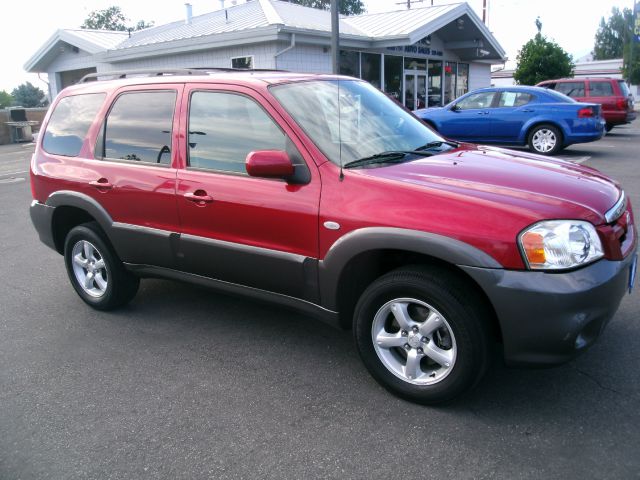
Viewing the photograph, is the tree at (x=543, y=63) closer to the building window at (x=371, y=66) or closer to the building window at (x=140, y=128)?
the building window at (x=371, y=66)

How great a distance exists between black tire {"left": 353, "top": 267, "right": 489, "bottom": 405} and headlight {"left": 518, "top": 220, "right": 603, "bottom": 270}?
0.38 meters

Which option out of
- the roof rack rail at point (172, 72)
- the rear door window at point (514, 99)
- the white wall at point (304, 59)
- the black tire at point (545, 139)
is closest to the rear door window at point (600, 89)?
the rear door window at point (514, 99)

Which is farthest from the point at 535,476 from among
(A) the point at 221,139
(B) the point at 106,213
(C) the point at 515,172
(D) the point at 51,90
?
(D) the point at 51,90

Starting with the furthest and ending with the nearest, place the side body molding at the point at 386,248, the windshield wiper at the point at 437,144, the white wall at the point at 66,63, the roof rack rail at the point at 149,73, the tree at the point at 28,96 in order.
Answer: the tree at the point at 28,96 → the white wall at the point at 66,63 → the roof rack rail at the point at 149,73 → the windshield wiper at the point at 437,144 → the side body molding at the point at 386,248

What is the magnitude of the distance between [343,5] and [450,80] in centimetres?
4060

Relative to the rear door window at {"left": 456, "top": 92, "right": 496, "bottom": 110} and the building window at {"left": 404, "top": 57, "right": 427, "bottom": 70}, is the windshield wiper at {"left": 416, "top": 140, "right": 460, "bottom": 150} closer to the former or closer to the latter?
the rear door window at {"left": 456, "top": 92, "right": 496, "bottom": 110}

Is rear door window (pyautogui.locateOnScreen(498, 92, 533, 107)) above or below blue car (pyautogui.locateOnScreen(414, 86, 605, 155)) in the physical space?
above

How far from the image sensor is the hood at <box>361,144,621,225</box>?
2.81 m

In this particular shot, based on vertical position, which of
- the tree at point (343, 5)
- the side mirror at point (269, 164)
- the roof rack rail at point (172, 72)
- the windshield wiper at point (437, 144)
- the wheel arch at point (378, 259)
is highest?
the tree at point (343, 5)

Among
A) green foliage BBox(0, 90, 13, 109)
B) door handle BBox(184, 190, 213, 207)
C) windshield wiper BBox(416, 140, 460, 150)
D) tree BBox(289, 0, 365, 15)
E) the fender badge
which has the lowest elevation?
the fender badge

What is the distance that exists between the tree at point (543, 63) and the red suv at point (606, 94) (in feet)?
27.4

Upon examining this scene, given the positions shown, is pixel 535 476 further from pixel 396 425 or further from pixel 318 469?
pixel 318 469

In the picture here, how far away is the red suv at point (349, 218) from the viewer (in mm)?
2742

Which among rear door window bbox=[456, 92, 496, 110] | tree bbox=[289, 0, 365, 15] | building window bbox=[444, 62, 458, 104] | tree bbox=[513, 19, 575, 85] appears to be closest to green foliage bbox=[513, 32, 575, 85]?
tree bbox=[513, 19, 575, 85]
